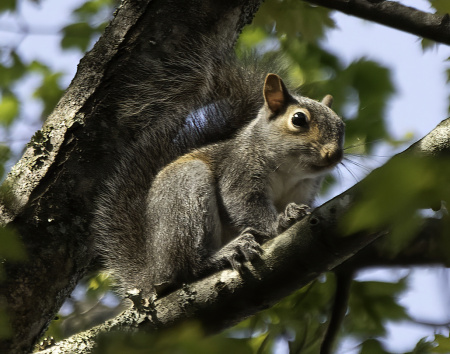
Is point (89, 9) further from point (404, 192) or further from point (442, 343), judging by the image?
point (404, 192)

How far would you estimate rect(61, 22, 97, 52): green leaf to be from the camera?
149 inches

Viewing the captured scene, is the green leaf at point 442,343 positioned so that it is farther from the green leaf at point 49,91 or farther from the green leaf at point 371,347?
the green leaf at point 49,91

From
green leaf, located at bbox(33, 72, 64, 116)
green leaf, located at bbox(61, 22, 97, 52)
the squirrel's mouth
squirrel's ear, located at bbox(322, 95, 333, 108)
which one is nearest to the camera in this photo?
the squirrel's mouth

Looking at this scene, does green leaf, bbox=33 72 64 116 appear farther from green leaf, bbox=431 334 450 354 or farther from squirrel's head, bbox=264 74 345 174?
green leaf, bbox=431 334 450 354

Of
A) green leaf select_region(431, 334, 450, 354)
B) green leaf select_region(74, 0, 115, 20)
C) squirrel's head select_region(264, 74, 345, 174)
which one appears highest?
green leaf select_region(74, 0, 115, 20)

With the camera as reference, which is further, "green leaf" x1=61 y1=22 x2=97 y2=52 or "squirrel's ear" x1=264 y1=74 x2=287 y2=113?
"green leaf" x1=61 y1=22 x2=97 y2=52

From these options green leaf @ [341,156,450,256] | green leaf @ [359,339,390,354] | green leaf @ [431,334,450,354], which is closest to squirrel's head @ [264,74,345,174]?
green leaf @ [359,339,390,354]

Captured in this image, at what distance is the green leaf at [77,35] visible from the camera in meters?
3.79

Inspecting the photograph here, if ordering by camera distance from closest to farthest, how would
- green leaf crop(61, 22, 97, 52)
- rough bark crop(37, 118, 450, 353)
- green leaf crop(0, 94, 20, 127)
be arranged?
rough bark crop(37, 118, 450, 353), green leaf crop(0, 94, 20, 127), green leaf crop(61, 22, 97, 52)

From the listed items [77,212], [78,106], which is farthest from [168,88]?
[77,212]

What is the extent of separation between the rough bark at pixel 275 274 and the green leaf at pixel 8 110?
1.80 meters

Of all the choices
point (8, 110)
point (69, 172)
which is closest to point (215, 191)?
point (69, 172)

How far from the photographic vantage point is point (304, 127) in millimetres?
3217

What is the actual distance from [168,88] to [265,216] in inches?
32.3
